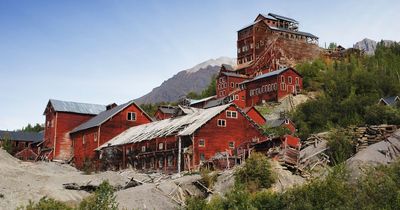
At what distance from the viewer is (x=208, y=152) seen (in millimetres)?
50906

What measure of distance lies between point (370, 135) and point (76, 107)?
46443 mm

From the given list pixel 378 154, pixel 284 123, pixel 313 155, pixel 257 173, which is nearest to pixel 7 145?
pixel 284 123

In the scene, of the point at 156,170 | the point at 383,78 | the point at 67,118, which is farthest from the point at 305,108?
the point at 67,118

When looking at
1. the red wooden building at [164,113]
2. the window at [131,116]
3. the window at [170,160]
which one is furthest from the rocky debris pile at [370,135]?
the red wooden building at [164,113]

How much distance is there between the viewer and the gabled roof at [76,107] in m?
73.9

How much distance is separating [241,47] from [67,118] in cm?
4615

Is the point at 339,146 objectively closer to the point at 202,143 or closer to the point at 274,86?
the point at 202,143

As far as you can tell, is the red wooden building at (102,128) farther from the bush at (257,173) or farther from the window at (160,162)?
the bush at (257,173)

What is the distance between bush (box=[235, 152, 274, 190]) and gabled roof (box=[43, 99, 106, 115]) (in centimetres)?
4154

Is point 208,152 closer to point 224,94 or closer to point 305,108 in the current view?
point 305,108

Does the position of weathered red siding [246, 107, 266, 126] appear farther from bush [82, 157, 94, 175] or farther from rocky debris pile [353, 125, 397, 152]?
rocky debris pile [353, 125, 397, 152]

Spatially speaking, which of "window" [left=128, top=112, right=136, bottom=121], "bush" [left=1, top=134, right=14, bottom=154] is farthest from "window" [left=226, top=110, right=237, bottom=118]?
"bush" [left=1, top=134, right=14, bottom=154]

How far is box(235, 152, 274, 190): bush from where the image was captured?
38.2 meters

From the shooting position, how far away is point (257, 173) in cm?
3841
